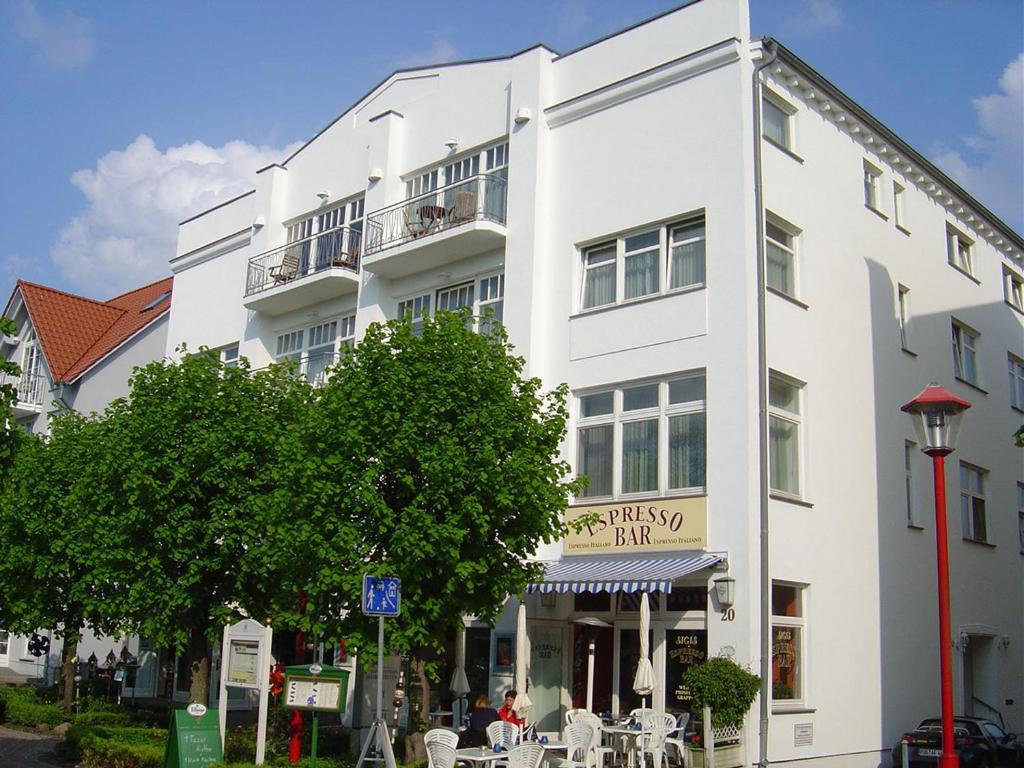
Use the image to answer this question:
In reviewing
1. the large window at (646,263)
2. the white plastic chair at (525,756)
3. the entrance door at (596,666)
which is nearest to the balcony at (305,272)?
the large window at (646,263)

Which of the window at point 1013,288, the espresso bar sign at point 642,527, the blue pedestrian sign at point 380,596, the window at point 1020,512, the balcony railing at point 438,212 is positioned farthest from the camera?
the window at point 1013,288

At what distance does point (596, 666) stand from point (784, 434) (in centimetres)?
524

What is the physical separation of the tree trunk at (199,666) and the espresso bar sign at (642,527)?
6.91m

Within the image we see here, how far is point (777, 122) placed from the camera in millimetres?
20578

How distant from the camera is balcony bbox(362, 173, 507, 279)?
22.9 meters

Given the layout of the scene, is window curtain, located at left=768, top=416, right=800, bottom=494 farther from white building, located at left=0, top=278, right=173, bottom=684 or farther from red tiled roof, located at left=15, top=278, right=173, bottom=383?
red tiled roof, located at left=15, top=278, right=173, bottom=383

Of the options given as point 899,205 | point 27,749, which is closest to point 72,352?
point 27,749

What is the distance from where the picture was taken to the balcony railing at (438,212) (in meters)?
23.2

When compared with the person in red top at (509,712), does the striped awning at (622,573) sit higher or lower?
higher

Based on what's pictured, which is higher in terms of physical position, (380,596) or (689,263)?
(689,263)

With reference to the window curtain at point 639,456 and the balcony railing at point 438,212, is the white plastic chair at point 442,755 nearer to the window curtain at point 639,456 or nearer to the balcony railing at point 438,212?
the window curtain at point 639,456

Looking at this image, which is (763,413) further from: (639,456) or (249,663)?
(249,663)

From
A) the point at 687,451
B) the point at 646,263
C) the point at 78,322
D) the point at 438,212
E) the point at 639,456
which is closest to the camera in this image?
the point at 687,451

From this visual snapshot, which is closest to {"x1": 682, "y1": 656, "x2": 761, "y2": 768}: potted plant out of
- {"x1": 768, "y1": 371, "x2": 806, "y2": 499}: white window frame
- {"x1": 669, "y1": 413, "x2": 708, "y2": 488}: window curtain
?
{"x1": 669, "y1": 413, "x2": 708, "y2": 488}: window curtain
